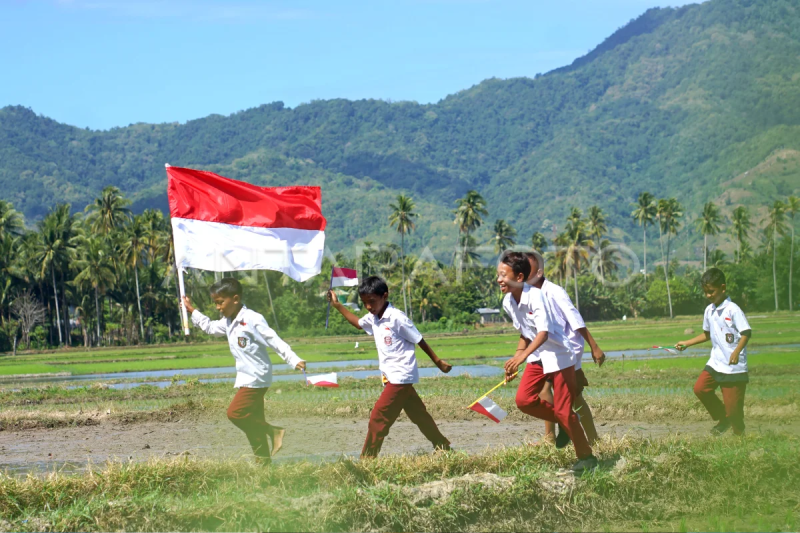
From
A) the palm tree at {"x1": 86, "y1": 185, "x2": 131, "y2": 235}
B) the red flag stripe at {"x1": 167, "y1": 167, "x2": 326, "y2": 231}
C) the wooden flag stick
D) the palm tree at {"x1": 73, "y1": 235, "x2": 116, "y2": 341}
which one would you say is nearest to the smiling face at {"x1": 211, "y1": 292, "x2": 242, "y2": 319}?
the wooden flag stick

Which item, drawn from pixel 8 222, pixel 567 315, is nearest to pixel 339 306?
pixel 567 315

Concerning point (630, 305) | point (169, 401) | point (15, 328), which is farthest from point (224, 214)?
point (630, 305)

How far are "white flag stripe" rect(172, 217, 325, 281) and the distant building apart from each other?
98464 mm

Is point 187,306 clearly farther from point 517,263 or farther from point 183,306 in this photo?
point 517,263

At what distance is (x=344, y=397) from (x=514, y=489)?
35.9ft

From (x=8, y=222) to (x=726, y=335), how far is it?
2939 inches

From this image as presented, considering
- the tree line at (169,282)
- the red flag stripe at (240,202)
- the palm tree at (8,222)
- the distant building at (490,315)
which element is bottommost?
the distant building at (490,315)

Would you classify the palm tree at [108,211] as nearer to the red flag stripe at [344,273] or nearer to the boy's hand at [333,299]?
the red flag stripe at [344,273]

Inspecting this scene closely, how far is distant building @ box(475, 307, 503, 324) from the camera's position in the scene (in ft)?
357

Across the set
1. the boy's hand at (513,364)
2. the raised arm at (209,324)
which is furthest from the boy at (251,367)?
the boy's hand at (513,364)

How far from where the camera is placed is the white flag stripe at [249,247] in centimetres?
904

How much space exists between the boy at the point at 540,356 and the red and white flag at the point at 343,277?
2.11 metres

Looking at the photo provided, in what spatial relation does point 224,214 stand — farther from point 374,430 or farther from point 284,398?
point 284,398

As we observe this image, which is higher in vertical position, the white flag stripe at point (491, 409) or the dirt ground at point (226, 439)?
the white flag stripe at point (491, 409)
